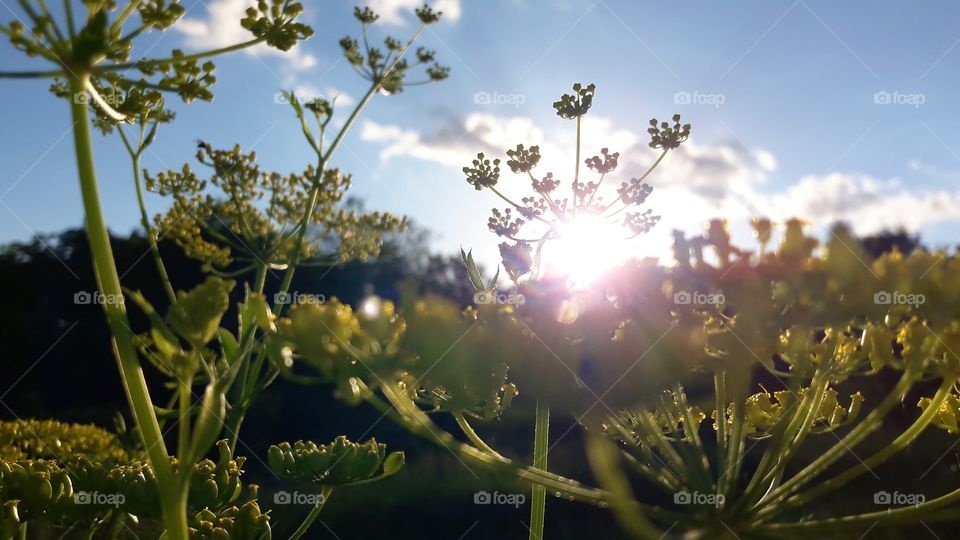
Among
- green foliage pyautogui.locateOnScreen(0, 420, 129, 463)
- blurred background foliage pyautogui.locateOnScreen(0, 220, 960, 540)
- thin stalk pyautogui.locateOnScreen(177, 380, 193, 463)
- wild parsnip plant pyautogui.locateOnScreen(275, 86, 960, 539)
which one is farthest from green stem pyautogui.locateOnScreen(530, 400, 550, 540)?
green foliage pyautogui.locateOnScreen(0, 420, 129, 463)

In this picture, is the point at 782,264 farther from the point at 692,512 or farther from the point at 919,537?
the point at 919,537

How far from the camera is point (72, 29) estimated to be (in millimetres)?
1490

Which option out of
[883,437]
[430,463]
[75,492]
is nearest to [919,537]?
[883,437]

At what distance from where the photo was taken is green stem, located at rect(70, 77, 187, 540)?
1.31 meters

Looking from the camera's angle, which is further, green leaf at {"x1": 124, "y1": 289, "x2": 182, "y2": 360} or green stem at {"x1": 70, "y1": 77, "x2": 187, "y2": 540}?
green stem at {"x1": 70, "y1": 77, "x2": 187, "y2": 540}

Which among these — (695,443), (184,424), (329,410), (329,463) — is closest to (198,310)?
(184,424)

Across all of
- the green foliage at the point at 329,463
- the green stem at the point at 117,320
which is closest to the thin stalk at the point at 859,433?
the green stem at the point at 117,320

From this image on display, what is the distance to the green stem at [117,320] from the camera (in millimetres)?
1309

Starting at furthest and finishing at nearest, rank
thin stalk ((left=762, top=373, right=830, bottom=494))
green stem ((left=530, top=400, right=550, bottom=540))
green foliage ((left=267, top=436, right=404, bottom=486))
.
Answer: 1. green foliage ((left=267, top=436, right=404, bottom=486))
2. green stem ((left=530, top=400, right=550, bottom=540))
3. thin stalk ((left=762, top=373, right=830, bottom=494))

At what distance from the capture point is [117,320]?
1284 mm

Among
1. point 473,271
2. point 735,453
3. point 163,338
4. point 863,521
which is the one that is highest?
point 473,271

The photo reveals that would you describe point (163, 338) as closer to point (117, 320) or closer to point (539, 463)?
point (117, 320)

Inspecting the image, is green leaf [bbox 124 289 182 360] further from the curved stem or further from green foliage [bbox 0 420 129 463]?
green foliage [bbox 0 420 129 463]

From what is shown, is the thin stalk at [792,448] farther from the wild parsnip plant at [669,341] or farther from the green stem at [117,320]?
the green stem at [117,320]
